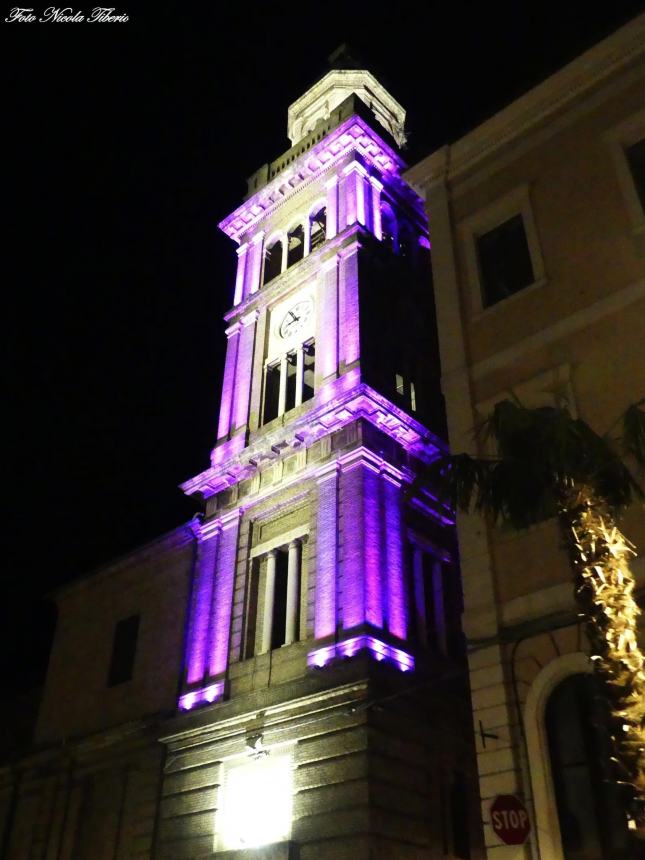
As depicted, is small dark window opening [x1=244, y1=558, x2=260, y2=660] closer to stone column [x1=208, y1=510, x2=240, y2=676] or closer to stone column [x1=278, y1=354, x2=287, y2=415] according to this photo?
stone column [x1=208, y1=510, x2=240, y2=676]

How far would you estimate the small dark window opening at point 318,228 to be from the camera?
2972cm

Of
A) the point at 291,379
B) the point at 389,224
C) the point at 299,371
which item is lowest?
the point at 299,371

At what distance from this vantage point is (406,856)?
17500 mm

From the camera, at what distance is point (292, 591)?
857 inches

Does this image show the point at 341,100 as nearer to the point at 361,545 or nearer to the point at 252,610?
the point at 361,545

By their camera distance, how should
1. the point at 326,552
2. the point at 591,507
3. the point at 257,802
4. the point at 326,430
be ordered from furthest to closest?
the point at 326,430
the point at 326,552
the point at 257,802
the point at 591,507

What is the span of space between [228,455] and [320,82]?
19422 millimetres

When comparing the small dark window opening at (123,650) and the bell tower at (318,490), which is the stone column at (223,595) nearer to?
the bell tower at (318,490)

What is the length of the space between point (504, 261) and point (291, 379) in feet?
35.2

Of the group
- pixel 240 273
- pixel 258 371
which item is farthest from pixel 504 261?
pixel 240 273

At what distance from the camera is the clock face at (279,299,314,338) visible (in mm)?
27594

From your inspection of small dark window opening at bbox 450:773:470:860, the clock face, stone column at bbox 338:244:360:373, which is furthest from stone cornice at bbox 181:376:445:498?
small dark window opening at bbox 450:773:470:860

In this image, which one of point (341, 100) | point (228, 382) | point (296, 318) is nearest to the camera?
point (296, 318)

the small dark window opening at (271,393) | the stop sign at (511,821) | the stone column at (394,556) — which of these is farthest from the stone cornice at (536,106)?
the stop sign at (511,821)
